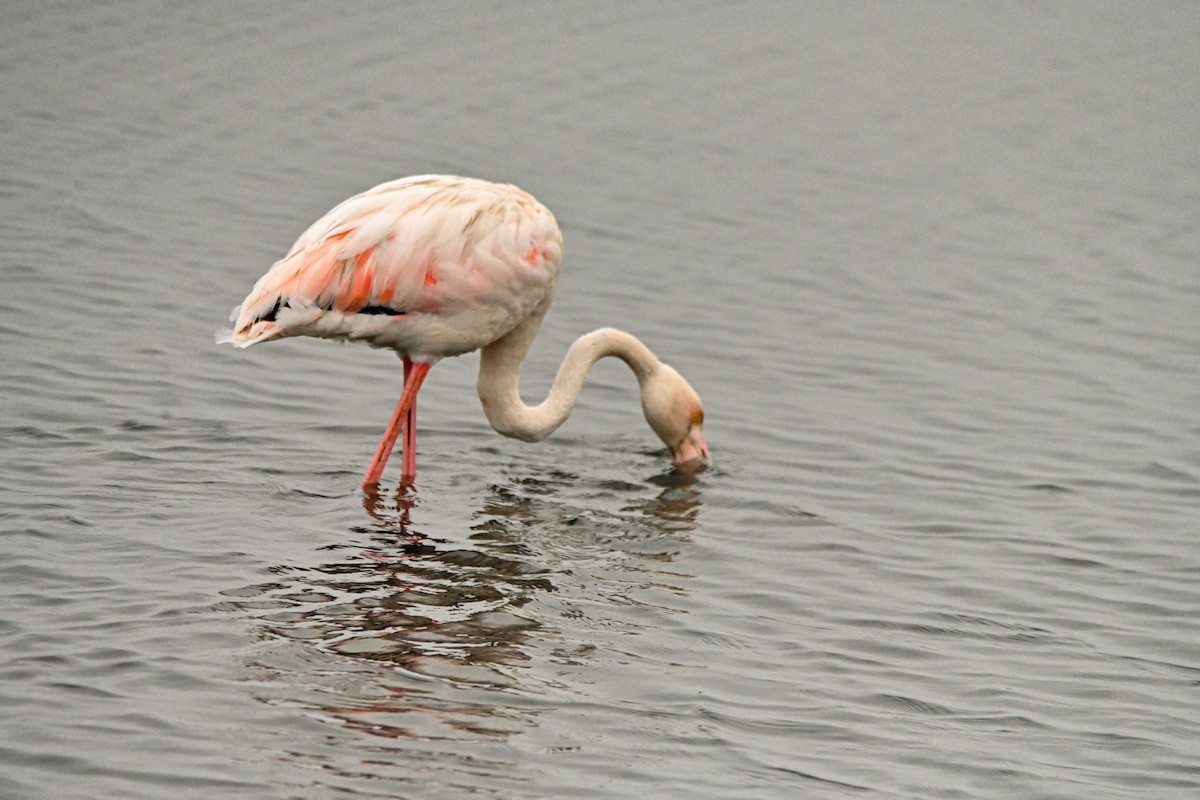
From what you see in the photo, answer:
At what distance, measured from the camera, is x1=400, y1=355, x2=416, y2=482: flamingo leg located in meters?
8.77

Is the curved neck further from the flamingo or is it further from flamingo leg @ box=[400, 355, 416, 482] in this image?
flamingo leg @ box=[400, 355, 416, 482]

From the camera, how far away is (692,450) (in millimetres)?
9617

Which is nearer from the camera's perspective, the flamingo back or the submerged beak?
the flamingo back

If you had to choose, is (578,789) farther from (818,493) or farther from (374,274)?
(818,493)

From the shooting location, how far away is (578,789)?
5.38m

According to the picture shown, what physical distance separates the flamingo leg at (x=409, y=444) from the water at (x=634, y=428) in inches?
4.6

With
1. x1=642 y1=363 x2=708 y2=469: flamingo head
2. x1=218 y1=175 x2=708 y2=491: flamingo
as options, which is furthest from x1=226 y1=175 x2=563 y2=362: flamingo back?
x1=642 y1=363 x2=708 y2=469: flamingo head

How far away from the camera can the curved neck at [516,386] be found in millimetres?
8938

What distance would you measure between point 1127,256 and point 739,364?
13.2ft

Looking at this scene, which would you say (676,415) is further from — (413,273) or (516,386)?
(413,273)

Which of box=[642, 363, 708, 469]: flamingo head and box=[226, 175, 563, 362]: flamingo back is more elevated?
box=[226, 175, 563, 362]: flamingo back

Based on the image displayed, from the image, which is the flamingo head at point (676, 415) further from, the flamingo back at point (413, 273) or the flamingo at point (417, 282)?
the flamingo back at point (413, 273)

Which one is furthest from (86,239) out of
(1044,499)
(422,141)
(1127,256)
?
(1127,256)

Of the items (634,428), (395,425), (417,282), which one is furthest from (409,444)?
(634,428)
